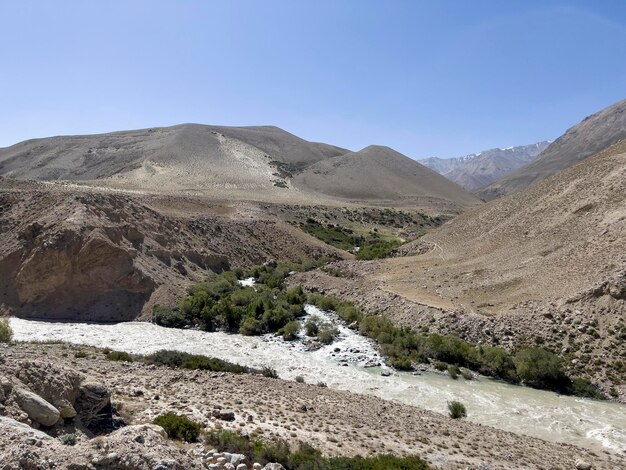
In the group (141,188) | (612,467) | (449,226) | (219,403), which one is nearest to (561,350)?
(612,467)

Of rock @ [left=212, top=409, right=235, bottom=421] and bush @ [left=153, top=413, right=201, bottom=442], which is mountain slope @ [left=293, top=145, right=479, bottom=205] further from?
bush @ [left=153, top=413, right=201, bottom=442]

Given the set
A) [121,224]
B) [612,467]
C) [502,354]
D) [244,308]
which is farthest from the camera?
[121,224]

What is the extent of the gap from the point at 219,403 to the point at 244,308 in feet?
58.4

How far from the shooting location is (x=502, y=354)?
907 inches

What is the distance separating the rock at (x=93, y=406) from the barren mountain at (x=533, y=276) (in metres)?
18.9

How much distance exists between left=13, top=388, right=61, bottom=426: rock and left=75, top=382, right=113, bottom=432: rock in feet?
3.92

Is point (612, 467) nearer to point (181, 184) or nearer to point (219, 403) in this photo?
point (219, 403)

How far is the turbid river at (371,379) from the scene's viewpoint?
55.7 feet

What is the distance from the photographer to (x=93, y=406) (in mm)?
10812

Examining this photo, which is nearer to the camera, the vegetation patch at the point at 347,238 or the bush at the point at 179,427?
the bush at the point at 179,427

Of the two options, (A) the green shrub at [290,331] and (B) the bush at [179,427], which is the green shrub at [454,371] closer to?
(A) the green shrub at [290,331]

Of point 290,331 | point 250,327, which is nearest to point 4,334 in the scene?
point 250,327

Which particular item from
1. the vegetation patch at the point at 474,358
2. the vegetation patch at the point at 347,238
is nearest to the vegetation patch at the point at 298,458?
the vegetation patch at the point at 474,358

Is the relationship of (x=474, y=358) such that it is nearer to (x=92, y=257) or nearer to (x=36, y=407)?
(x=36, y=407)
